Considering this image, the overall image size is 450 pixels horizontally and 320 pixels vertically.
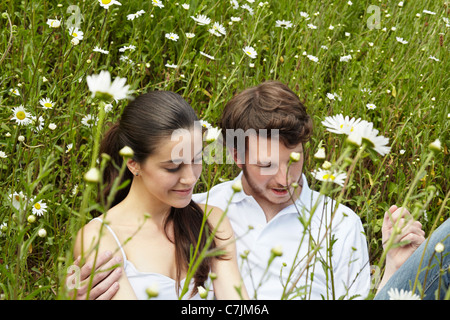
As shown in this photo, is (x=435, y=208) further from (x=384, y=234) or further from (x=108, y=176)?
(x=108, y=176)

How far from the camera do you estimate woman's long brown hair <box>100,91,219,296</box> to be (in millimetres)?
1577

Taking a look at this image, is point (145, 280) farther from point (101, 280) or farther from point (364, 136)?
point (364, 136)

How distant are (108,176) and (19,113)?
0.37 m

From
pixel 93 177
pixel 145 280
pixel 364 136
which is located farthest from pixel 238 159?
pixel 93 177

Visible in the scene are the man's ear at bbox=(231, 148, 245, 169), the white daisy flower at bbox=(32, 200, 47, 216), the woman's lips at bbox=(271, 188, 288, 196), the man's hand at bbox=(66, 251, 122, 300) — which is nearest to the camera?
the man's hand at bbox=(66, 251, 122, 300)

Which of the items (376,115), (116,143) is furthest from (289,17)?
(116,143)

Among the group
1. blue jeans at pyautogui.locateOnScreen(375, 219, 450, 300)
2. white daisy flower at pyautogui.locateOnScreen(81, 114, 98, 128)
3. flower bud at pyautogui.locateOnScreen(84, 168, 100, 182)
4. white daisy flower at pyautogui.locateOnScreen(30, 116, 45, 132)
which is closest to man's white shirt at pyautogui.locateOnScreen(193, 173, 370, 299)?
blue jeans at pyautogui.locateOnScreen(375, 219, 450, 300)

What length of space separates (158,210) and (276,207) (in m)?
0.45

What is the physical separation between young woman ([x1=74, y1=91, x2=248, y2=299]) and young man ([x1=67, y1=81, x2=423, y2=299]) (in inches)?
6.1

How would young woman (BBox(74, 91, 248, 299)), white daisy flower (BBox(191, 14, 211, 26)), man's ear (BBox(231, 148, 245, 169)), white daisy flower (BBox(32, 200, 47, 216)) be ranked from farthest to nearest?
1. white daisy flower (BBox(191, 14, 211, 26))
2. man's ear (BBox(231, 148, 245, 169))
3. white daisy flower (BBox(32, 200, 47, 216))
4. young woman (BBox(74, 91, 248, 299))

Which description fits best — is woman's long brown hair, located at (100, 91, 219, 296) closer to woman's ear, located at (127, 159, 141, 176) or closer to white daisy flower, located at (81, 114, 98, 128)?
woman's ear, located at (127, 159, 141, 176)

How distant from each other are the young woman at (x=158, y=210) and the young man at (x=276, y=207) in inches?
6.1

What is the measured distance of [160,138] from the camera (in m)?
1.56

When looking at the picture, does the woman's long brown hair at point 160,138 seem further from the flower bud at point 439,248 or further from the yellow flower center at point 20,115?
the flower bud at point 439,248
